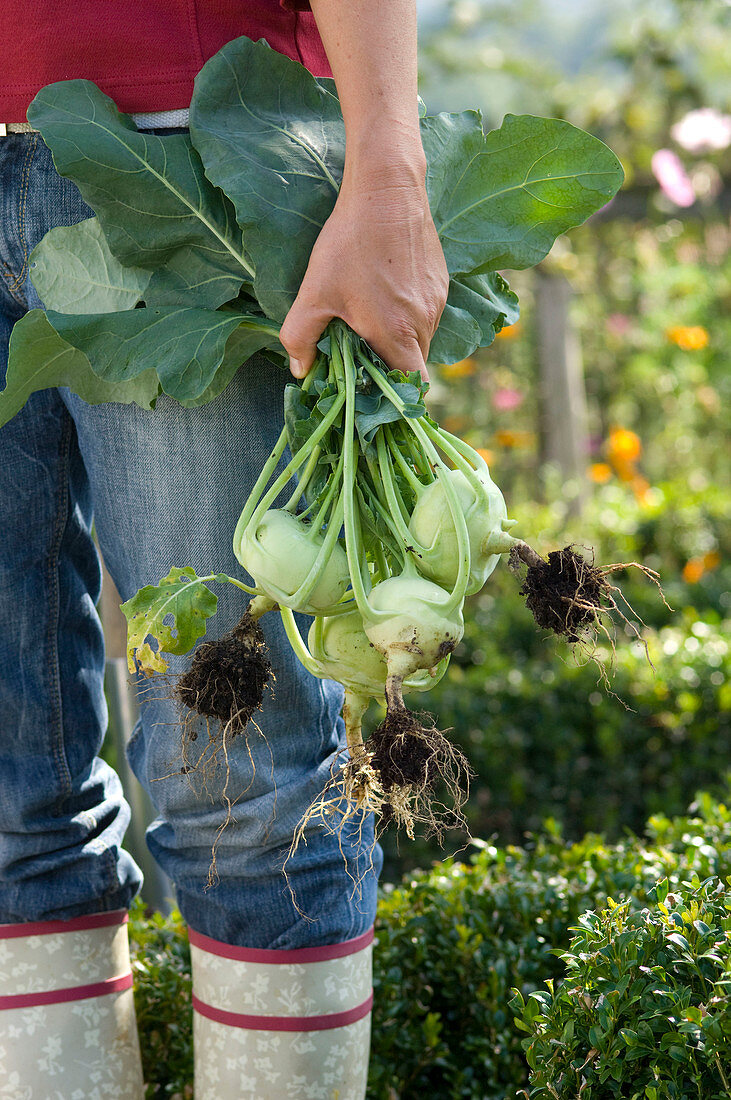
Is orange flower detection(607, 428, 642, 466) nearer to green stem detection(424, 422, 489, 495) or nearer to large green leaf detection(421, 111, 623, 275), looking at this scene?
large green leaf detection(421, 111, 623, 275)

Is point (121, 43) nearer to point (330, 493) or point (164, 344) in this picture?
point (164, 344)

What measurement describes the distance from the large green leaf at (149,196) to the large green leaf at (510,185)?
0.81 ft

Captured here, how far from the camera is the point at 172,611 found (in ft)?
3.40

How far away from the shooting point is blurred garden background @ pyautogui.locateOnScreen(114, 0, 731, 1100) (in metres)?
1.10

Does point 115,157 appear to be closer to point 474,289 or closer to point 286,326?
point 286,326

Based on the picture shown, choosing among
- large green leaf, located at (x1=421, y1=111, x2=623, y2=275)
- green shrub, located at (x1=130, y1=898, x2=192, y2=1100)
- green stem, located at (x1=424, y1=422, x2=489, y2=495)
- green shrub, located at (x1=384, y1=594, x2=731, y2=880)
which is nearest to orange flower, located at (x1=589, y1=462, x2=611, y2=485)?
green shrub, located at (x1=384, y1=594, x2=731, y2=880)

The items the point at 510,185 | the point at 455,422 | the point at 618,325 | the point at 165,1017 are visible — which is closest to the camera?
the point at 510,185

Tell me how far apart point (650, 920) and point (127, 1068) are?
68 centimetres

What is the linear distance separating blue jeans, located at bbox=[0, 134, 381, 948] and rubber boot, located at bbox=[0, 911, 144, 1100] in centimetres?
3

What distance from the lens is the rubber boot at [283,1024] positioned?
1174 mm

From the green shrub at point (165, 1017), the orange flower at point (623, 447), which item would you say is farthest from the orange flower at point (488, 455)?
the green shrub at point (165, 1017)

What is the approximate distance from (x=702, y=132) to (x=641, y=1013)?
4.87 meters

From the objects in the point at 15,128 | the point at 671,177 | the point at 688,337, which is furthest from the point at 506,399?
the point at 15,128

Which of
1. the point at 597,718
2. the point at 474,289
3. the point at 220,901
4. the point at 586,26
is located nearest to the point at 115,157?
the point at 474,289
